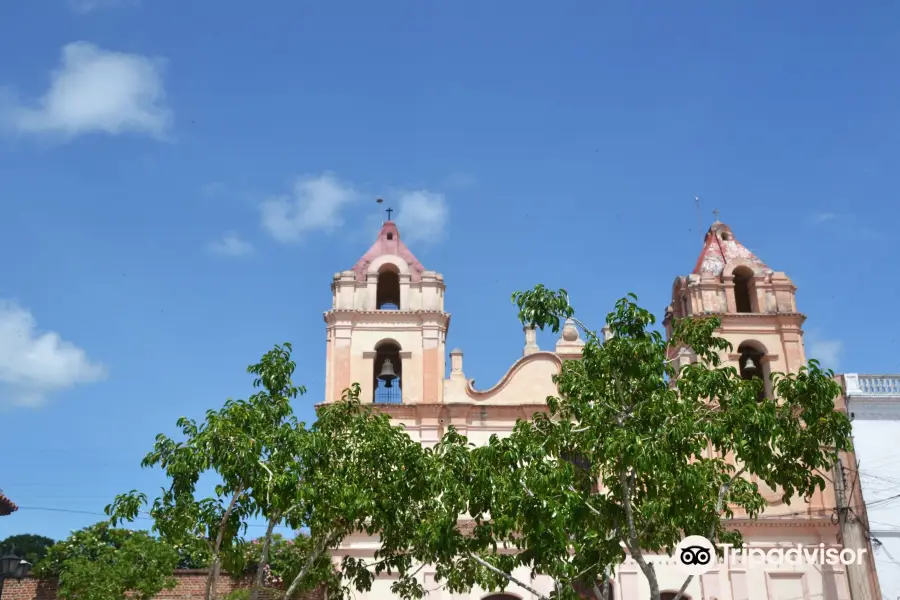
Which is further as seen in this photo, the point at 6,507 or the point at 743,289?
the point at 743,289

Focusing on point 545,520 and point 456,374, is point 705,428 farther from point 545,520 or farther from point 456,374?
point 456,374

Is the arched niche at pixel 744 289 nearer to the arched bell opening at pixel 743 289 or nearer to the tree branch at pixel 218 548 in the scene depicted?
the arched bell opening at pixel 743 289

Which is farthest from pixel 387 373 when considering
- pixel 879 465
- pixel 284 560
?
pixel 879 465

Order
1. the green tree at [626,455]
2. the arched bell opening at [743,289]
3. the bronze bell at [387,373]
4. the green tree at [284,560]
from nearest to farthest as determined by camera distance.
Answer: the green tree at [626,455] < the green tree at [284,560] < the bronze bell at [387,373] < the arched bell opening at [743,289]

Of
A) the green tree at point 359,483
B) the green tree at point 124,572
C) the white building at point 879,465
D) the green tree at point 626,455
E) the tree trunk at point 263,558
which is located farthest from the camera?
the white building at point 879,465

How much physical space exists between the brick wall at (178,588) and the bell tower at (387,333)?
5.09m

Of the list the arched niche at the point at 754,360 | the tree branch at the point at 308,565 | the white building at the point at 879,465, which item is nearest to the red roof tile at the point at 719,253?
the arched niche at the point at 754,360

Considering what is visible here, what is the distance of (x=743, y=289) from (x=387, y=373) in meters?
10.8

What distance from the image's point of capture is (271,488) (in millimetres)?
14344

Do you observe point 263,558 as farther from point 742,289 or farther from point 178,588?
point 742,289

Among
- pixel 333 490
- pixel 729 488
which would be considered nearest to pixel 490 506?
pixel 333 490

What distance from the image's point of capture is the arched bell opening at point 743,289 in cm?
2797

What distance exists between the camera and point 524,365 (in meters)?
26.6

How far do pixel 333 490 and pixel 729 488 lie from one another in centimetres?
594
